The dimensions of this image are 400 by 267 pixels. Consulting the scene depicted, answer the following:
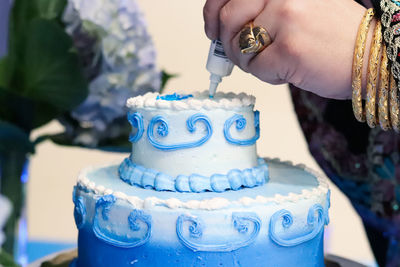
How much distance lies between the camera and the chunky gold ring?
734mm

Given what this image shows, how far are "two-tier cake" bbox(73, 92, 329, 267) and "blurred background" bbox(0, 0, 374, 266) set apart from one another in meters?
1.41

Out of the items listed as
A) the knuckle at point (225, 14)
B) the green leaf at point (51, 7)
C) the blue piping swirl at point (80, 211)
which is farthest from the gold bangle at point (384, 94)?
the green leaf at point (51, 7)

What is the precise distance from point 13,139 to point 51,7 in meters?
0.27

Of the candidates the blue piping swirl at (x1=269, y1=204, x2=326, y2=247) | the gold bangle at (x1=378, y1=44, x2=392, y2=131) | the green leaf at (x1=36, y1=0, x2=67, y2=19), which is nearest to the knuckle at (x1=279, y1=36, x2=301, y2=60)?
the gold bangle at (x1=378, y1=44, x2=392, y2=131)

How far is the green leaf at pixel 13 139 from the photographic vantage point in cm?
101

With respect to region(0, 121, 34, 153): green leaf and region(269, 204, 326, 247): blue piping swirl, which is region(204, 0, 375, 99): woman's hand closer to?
region(269, 204, 326, 247): blue piping swirl

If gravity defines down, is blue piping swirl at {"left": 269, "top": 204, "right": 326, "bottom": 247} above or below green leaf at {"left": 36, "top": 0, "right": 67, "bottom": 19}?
below

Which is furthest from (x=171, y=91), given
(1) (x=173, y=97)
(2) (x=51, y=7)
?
(1) (x=173, y=97)

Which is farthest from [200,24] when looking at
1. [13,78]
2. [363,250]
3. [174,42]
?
[13,78]

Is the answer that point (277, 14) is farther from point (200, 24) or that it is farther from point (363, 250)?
point (363, 250)

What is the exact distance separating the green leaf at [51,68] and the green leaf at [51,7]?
0.08 meters

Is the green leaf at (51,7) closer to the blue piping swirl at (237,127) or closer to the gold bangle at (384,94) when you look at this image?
the blue piping swirl at (237,127)

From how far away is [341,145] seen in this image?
1121 mm

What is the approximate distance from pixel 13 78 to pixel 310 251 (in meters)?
0.63
